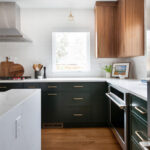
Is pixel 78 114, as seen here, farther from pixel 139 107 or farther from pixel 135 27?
pixel 135 27

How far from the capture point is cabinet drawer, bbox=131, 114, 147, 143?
1369 millimetres

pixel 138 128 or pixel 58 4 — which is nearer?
pixel 138 128

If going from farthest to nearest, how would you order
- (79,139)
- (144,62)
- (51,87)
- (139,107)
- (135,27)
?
(51,87), (144,62), (79,139), (135,27), (139,107)

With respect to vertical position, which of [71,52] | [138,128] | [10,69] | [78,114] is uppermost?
[71,52]

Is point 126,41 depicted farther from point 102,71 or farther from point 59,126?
point 59,126

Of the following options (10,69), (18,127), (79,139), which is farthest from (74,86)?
(18,127)

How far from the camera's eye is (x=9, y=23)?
117 inches

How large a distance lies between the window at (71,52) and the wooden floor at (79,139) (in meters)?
1.32

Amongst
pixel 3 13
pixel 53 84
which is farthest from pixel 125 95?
pixel 3 13

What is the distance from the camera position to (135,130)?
5.28 feet

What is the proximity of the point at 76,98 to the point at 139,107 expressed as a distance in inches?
60.8

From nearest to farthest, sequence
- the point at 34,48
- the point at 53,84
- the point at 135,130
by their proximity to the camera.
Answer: the point at 135,130, the point at 53,84, the point at 34,48

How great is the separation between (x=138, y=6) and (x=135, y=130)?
1681mm

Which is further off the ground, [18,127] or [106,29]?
[106,29]
